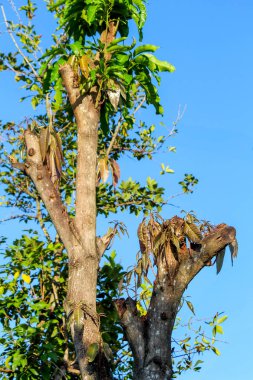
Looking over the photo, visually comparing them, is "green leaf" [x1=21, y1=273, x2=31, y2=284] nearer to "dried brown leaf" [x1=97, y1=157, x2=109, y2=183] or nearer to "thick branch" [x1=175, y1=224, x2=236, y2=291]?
"dried brown leaf" [x1=97, y1=157, x2=109, y2=183]

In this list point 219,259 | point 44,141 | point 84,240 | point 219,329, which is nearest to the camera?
point 84,240

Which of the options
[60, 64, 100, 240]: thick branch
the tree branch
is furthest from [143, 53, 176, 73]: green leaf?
the tree branch

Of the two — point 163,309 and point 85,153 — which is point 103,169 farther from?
point 163,309

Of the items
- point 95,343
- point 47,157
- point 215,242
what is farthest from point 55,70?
point 95,343

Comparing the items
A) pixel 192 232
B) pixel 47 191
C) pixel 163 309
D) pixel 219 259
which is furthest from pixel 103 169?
pixel 163 309

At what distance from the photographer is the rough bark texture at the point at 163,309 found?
24.3 feet

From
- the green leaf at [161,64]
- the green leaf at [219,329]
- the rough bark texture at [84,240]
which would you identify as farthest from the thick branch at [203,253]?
the green leaf at [161,64]

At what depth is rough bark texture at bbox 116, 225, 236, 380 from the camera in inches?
292

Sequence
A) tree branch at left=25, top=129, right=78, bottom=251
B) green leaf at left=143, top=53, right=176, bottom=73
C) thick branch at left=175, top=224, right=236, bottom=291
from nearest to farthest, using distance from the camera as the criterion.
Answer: thick branch at left=175, top=224, right=236, bottom=291 < tree branch at left=25, top=129, right=78, bottom=251 < green leaf at left=143, top=53, right=176, bottom=73

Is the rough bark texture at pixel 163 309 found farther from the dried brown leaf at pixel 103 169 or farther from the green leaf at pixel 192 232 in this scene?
the dried brown leaf at pixel 103 169

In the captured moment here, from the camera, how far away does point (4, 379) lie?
11.4m

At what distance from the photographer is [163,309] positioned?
7613 millimetres

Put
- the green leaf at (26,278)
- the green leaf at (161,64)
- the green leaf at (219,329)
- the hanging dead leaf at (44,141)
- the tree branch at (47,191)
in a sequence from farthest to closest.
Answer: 1. the green leaf at (26,278)
2. the green leaf at (219,329)
3. the green leaf at (161,64)
4. the hanging dead leaf at (44,141)
5. the tree branch at (47,191)

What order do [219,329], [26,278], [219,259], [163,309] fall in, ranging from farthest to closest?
[26,278] < [219,329] < [219,259] < [163,309]
